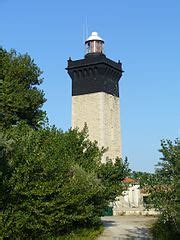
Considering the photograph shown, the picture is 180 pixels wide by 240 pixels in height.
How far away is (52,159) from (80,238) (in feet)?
14.7

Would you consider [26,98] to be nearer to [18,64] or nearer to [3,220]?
[18,64]

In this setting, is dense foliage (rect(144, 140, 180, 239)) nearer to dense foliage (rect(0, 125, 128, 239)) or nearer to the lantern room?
dense foliage (rect(0, 125, 128, 239))

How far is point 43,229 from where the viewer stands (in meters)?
16.2

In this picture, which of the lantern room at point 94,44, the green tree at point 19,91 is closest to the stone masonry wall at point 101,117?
the lantern room at point 94,44

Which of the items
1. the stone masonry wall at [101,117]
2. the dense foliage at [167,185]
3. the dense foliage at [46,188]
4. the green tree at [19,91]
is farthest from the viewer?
the stone masonry wall at [101,117]

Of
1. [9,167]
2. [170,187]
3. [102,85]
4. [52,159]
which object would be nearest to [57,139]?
[52,159]

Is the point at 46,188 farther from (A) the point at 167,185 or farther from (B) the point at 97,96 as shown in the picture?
(B) the point at 97,96

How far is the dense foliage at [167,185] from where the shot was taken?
13844 mm

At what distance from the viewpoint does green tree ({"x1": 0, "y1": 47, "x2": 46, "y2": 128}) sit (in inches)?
922

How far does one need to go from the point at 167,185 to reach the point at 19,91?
40.7 ft

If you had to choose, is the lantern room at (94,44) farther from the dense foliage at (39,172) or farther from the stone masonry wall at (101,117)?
the dense foliage at (39,172)

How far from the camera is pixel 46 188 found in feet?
51.5

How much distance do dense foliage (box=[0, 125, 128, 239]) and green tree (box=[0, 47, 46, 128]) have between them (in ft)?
11.3

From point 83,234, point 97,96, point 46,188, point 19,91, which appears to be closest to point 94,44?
point 97,96
